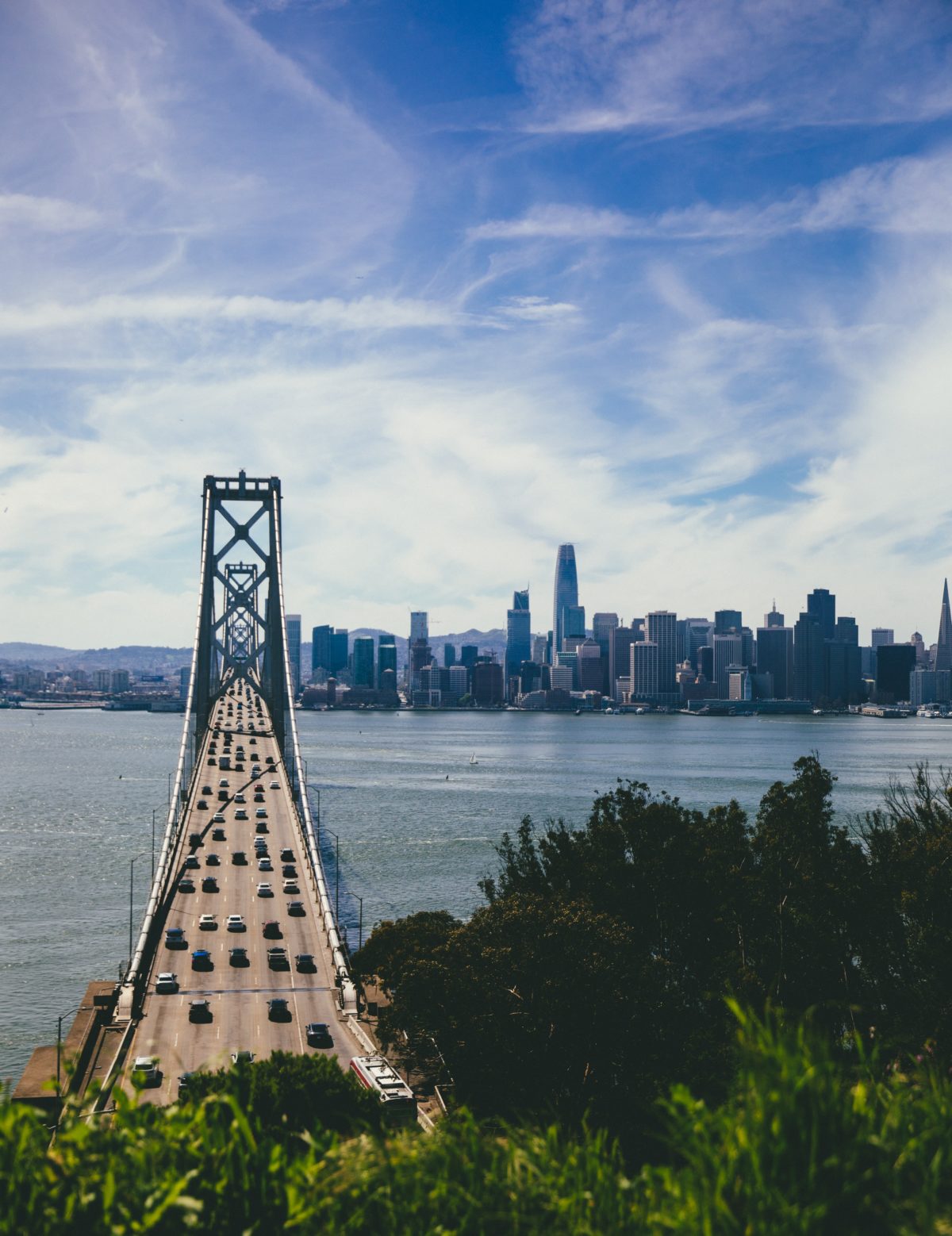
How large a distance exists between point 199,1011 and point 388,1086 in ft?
20.5

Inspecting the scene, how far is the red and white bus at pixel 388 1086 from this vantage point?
53.3 feet

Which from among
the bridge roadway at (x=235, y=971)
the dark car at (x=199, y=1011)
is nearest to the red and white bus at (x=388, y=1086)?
the bridge roadway at (x=235, y=971)

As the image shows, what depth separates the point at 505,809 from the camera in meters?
57.9

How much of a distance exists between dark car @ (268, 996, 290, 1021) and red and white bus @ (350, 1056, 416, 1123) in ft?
11.7

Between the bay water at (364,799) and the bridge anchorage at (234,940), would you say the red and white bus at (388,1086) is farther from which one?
the bay water at (364,799)

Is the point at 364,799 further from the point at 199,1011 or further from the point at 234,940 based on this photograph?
the point at 199,1011

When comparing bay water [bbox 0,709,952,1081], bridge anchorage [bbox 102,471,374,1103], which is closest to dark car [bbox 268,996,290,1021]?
bridge anchorage [bbox 102,471,374,1103]

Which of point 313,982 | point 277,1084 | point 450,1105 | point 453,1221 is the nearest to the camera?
point 453,1221

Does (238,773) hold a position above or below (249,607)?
below

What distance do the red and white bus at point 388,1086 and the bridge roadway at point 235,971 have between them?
1.09 metres

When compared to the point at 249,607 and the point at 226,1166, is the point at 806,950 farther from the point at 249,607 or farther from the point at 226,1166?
the point at 249,607

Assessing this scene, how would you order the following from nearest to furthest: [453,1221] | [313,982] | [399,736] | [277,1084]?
[453,1221]
[277,1084]
[313,982]
[399,736]

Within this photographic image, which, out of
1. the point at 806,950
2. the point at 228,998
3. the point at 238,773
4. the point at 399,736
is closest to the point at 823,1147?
the point at 806,950

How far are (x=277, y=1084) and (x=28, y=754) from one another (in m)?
88.1
